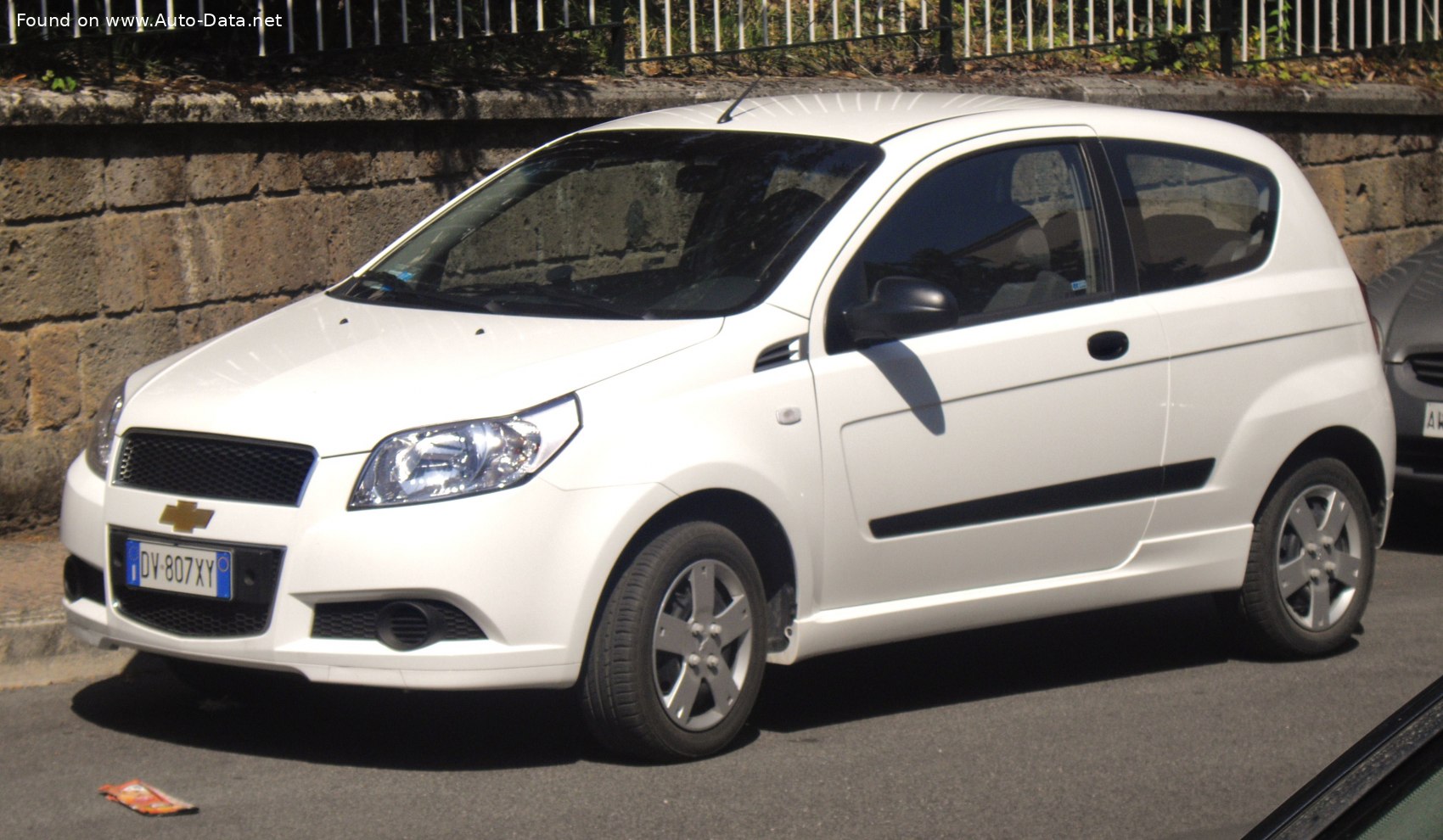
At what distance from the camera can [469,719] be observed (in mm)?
5496

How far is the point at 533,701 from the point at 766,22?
554 centimetres

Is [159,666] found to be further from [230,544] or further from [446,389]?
[446,389]

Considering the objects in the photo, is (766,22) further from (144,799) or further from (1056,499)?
(144,799)

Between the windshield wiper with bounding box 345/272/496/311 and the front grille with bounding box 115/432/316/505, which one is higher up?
the windshield wiper with bounding box 345/272/496/311

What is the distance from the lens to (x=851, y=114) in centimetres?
594

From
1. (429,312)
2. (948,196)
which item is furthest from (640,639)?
(948,196)

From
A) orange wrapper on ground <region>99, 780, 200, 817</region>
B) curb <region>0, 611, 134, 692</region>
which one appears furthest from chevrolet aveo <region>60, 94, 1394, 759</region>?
curb <region>0, 611, 134, 692</region>

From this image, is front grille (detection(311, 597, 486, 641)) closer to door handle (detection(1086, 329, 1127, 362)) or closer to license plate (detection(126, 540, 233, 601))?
license plate (detection(126, 540, 233, 601))

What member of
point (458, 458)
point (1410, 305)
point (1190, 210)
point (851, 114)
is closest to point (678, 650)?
point (458, 458)

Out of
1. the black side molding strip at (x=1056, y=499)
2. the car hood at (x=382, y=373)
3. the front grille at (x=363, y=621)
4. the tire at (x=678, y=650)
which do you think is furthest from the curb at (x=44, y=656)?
the black side molding strip at (x=1056, y=499)

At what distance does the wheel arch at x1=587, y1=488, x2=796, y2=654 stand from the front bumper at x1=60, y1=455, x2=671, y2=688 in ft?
0.32

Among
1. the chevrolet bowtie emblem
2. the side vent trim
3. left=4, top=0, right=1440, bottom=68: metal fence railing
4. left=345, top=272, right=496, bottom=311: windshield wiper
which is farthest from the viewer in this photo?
left=4, top=0, right=1440, bottom=68: metal fence railing

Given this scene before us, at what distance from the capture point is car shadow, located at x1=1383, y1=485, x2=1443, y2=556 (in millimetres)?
8086

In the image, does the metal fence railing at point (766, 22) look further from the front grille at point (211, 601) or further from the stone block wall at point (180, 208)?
the front grille at point (211, 601)
